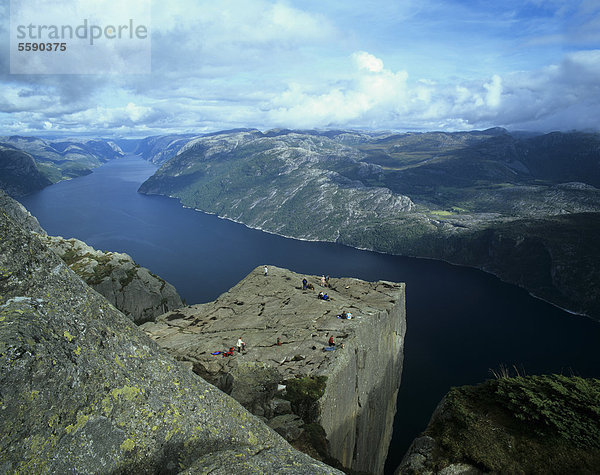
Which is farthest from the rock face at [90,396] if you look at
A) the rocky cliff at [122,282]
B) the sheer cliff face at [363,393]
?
the rocky cliff at [122,282]

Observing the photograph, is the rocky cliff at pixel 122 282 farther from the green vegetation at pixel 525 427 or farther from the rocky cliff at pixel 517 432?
the green vegetation at pixel 525 427

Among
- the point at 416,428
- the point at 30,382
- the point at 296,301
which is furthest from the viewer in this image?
the point at 416,428

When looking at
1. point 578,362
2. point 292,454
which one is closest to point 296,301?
point 292,454

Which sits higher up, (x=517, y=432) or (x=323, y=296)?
(x=517, y=432)

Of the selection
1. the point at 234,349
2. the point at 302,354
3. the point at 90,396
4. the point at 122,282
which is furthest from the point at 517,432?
the point at 122,282

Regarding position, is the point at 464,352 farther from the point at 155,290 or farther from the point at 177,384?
the point at 177,384

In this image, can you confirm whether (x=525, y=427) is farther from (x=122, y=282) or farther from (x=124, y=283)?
(x=122, y=282)

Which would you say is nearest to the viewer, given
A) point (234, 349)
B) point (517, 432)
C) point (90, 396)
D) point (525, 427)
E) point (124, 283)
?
point (90, 396)
